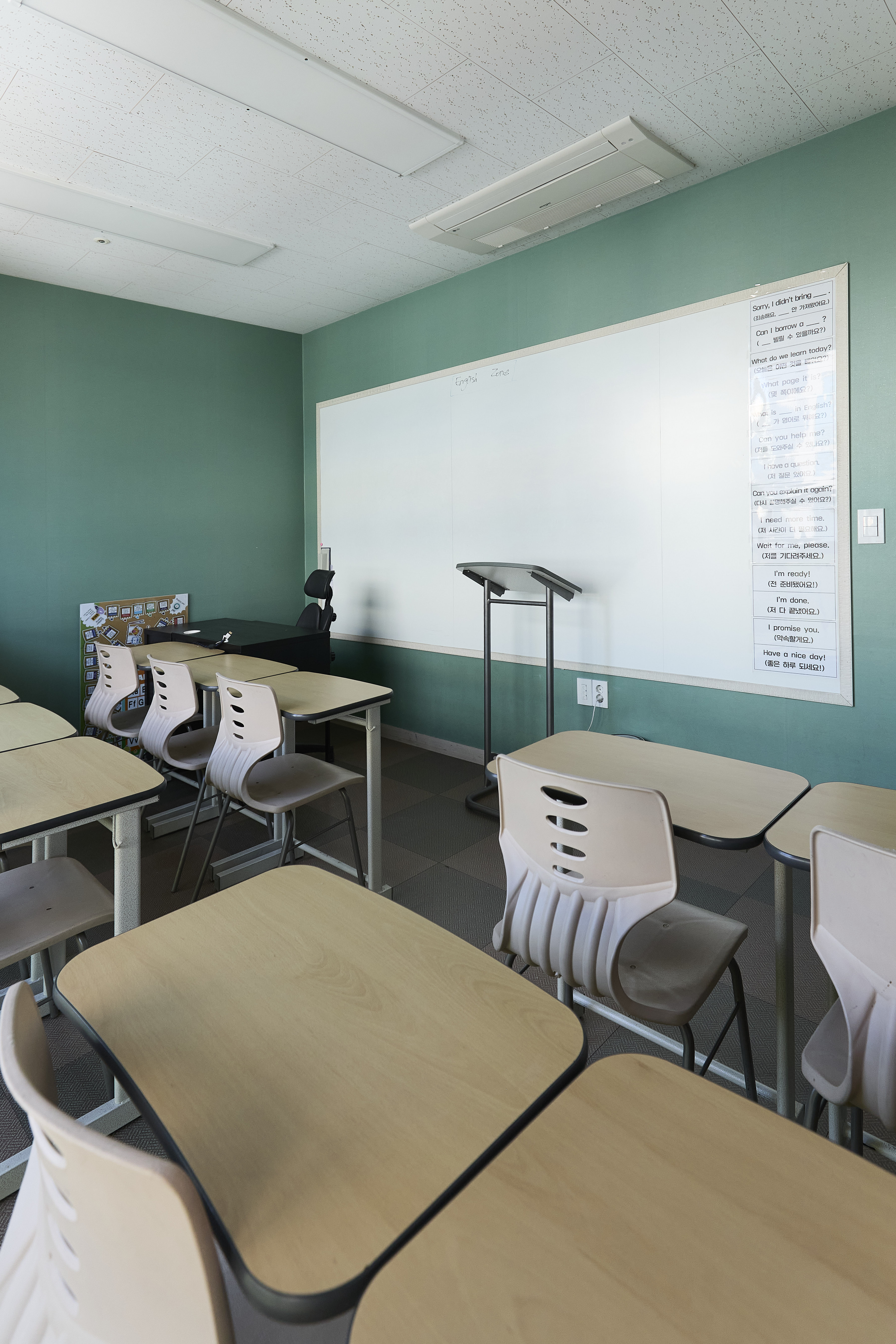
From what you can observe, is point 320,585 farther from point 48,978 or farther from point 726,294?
point 48,978

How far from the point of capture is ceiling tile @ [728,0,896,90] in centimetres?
221

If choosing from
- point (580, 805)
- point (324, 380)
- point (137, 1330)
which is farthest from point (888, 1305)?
point (324, 380)

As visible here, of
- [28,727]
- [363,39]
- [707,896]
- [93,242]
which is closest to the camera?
[363,39]

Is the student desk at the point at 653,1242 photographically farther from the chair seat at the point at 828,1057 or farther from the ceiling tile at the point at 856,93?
the ceiling tile at the point at 856,93

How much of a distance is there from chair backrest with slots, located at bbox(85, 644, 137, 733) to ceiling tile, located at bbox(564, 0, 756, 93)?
120 inches

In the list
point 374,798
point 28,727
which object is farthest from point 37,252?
point 374,798

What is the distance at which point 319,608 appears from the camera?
4.81 metres

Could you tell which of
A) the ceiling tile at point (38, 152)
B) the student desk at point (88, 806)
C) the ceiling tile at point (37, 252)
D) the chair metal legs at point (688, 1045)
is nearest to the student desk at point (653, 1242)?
the chair metal legs at point (688, 1045)

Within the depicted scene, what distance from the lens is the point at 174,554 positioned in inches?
200

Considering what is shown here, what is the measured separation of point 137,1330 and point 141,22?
3046 mm

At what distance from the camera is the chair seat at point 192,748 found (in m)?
3.08

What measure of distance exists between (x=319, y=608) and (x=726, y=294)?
2.93m

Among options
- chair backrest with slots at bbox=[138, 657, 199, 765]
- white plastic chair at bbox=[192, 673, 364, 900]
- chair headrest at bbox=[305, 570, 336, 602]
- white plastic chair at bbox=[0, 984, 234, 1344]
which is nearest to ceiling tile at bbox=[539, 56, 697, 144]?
white plastic chair at bbox=[192, 673, 364, 900]

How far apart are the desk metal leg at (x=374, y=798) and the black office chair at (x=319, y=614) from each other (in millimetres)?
1783
